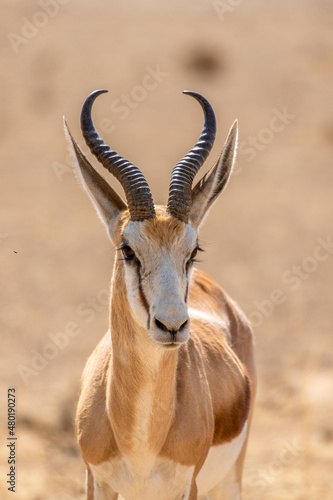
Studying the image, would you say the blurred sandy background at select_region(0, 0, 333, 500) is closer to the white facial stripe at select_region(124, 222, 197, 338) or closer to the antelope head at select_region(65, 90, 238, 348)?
the antelope head at select_region(65, 90, 238, 348)

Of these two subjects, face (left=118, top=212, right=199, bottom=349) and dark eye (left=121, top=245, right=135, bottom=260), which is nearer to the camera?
face (left=118, top=212, right=199, bottom=349)

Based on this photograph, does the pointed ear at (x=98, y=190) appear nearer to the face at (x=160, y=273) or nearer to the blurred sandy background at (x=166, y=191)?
the face at (x=160, y=273)

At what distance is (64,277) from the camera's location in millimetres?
20656

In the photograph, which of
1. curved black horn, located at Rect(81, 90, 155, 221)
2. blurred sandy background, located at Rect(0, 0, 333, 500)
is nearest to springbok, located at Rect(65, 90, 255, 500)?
curved black horn, located at Rect(81, 90, 155, 221)

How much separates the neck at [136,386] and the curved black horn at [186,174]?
67 centimetres

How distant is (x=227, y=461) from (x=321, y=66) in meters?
31.8

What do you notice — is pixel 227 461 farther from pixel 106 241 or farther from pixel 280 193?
pixel 280 193

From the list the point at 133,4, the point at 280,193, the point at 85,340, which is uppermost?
the point at 133,4

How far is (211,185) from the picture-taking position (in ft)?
22.3

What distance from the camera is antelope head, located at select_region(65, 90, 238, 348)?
5504 millimetres

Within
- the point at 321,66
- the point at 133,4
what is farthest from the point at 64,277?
the point at 133,4

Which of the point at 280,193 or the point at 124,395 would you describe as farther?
the point at 280,193

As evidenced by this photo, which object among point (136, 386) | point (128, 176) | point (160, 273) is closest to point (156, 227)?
point (160, 273)

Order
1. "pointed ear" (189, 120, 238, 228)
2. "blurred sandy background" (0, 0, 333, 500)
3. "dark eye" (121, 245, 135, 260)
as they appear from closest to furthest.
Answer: "dark eye" (121, 245, 135, 260) → "pointed ear" (189, 120, 238, 228) → "blurred sandy background" (0, 0, 333, 500)
